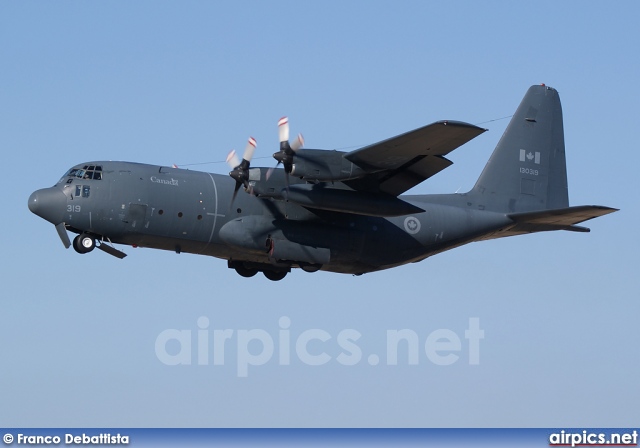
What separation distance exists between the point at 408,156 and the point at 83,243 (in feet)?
25.0

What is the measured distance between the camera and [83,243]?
24344mm

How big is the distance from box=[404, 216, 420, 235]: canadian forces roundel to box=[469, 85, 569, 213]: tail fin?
2.49m

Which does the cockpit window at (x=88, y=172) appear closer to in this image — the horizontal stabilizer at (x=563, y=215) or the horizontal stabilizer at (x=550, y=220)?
the horizontal stabilizer at (x=550, y=220)

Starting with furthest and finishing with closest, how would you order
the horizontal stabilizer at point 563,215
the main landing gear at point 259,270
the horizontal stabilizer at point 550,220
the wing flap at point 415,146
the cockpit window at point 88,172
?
the main landing gear at point 259,270 → the horizontal stabilizer at point 550,220 → the horizontal stabilizer at point 563,215 → the cockpit window at point 88,172 → the wing flap at point 415,146

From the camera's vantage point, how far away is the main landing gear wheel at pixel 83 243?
2436cm

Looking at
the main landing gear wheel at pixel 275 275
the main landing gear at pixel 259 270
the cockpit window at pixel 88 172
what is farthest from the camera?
the main landing gear wheel at pixel 275 275

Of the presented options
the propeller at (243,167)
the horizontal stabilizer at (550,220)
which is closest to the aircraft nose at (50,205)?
the propeller at (243,167)

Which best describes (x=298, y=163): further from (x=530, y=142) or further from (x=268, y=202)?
(x=530, y=142)

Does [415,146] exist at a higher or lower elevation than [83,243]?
higher

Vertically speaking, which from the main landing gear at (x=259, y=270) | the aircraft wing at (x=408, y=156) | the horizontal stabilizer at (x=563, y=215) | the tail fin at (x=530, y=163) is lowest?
the main landing gear at (x=259, y=270)

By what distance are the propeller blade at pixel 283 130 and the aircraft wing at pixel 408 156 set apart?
1.48 metres

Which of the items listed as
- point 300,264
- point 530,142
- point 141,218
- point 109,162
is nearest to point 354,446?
point 300,264

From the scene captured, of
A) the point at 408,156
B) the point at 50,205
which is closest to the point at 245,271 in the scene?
the point at 50,205

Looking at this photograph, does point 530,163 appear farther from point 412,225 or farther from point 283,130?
point 283,130
